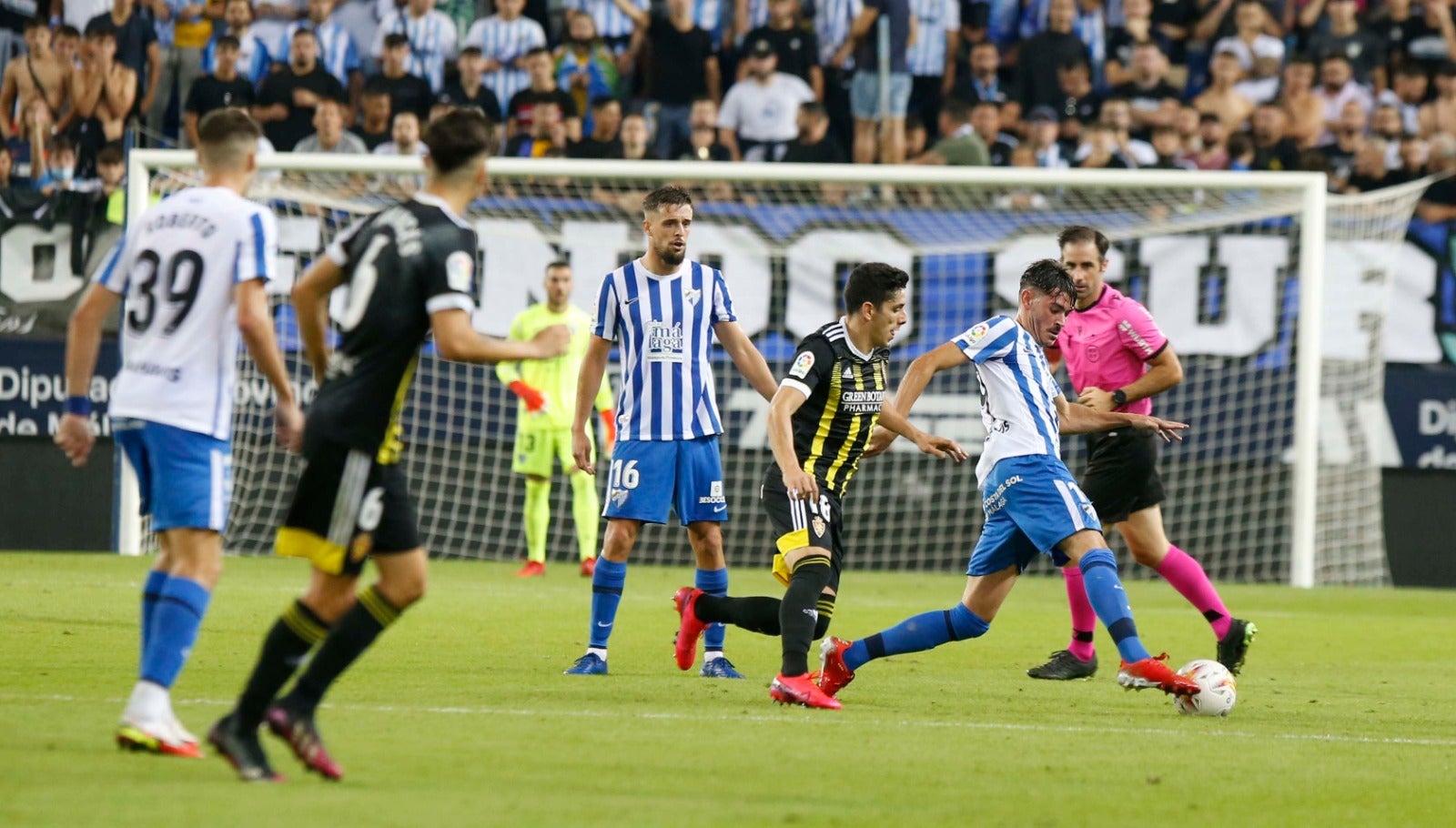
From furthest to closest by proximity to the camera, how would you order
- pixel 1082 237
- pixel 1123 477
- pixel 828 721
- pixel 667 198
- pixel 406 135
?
pixel 406 135 → pixel 1123 477 → pixel 1082 237 → pixel 667 198 → pixel 828 721

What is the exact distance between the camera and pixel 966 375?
632 inches

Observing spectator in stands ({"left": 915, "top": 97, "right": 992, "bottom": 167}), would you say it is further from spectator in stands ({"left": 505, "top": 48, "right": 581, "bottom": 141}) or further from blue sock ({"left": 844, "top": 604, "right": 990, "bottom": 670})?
blue sock ({"left": 844, "top": 604, "right": 990, "bottom": 670})

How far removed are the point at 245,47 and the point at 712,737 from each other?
1294 cm

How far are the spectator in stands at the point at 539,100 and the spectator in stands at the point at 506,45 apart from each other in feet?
1.26

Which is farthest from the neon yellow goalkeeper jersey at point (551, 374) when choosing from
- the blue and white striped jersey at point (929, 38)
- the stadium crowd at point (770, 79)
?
the blue and white striped jersey at point (929, 38)

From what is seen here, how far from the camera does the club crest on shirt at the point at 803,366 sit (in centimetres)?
744

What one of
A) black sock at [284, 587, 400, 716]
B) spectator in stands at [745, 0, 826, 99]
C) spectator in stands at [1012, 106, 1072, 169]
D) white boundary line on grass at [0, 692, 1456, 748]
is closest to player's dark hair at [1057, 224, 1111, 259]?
white boundary line on grass at [0, 692, 1456, 748]

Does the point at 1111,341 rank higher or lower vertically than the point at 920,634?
higher

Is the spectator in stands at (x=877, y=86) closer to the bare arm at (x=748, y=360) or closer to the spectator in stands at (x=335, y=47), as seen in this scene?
the spectator in stands at (x=335, y=47)

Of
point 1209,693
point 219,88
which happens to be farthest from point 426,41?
point 1209,693

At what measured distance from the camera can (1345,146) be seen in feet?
56.2

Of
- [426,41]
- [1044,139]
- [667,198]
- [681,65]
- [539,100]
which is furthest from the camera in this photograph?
[426,41]

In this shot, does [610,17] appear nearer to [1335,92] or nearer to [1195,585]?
[1335,92]

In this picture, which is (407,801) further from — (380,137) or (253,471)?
(380,137)
